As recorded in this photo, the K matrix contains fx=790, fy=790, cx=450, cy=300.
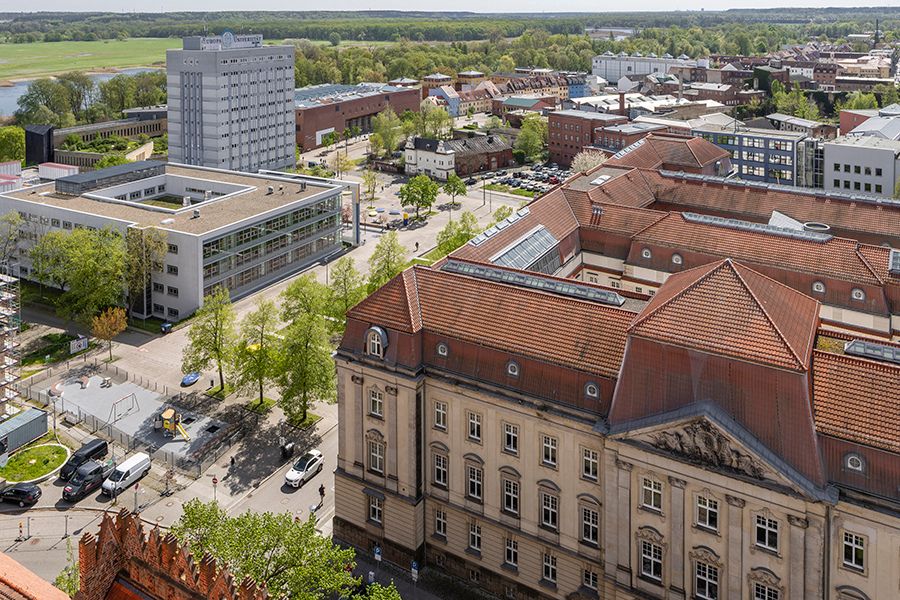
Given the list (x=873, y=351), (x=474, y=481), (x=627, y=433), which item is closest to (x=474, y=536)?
(x=474, y=481)

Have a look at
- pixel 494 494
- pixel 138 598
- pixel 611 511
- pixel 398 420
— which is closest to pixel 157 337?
pixel 398 420

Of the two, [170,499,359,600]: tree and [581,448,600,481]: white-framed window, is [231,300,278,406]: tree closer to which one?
[170,499,359,600]: tree

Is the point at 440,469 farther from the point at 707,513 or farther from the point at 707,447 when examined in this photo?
the point at 707,447

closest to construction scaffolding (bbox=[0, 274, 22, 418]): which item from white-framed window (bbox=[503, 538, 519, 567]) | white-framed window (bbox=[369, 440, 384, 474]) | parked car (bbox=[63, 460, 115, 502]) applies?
parked car (bbox=[63, 460, 115, 502])

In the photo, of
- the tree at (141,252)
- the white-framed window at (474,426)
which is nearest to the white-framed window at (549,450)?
the white-framed window at (474,426)

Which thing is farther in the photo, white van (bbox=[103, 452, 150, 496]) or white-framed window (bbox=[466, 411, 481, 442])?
white van (bbox=[103, 452, 150, 496])
